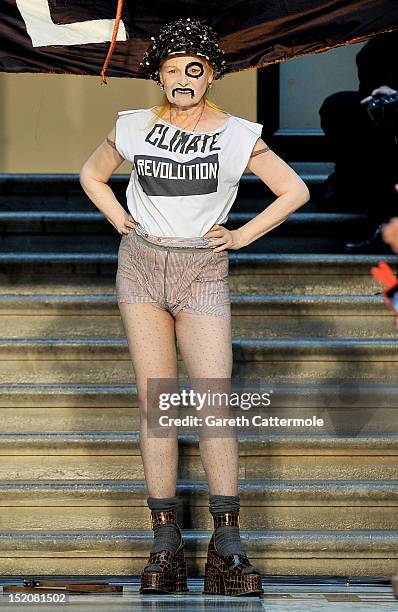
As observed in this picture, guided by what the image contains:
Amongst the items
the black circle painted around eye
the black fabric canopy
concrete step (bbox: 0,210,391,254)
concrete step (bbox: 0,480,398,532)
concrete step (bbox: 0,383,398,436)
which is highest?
concrete step (bbox: 0,210,391,254)

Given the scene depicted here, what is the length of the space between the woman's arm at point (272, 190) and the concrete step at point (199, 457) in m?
1.36

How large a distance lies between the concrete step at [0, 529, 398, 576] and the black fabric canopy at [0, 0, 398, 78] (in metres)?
2.00

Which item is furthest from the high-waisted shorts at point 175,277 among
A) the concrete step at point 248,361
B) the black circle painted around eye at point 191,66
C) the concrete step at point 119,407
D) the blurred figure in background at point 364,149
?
the blurred figure in background at point 364,149

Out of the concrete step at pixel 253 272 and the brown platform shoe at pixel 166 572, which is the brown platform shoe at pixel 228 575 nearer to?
Result: the brown platform shoe at pixel 166 572

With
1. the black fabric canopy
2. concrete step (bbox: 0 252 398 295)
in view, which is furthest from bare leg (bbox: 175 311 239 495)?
concrete step (bbox: 0 252 398 295)

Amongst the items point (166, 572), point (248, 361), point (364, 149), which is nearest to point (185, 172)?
point (166, 572)

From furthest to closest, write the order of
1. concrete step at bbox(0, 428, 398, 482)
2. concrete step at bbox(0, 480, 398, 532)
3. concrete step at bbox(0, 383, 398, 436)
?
concrete step at bbox(0, 383, 398, 436), concrete step at bbox(0, 428, 398, 482), concrete step at bbox(0, 480, 398, 532)

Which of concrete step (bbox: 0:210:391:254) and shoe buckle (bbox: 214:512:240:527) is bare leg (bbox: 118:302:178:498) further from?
concrete step (bbox: 0:210:391:254)

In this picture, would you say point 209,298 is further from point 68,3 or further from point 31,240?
point 31,240

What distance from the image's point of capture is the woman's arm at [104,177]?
577cm

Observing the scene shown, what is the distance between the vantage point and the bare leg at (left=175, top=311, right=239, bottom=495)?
552 centimetres

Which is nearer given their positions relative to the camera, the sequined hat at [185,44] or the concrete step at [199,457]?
the sequined hat at [185,44]

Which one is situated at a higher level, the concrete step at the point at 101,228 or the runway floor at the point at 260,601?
the concrete step at the point at 101,228

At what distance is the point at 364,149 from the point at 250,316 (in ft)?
4.41
